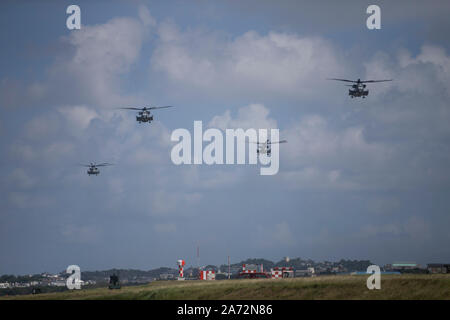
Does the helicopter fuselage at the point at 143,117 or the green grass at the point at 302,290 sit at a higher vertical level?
the helicopter fuselage at the point at 143,117

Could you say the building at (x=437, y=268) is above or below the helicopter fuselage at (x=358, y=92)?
below

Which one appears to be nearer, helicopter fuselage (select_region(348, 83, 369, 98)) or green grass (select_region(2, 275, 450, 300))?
green grass (select_region(2, 275, 450, 300))

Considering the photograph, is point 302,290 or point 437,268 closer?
point 302,290

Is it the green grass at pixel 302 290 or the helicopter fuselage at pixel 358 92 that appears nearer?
the green grass at pixel 302 290

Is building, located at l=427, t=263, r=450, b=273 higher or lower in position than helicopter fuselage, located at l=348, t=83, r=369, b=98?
lower

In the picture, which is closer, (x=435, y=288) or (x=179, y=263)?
(x=435, y=288)
